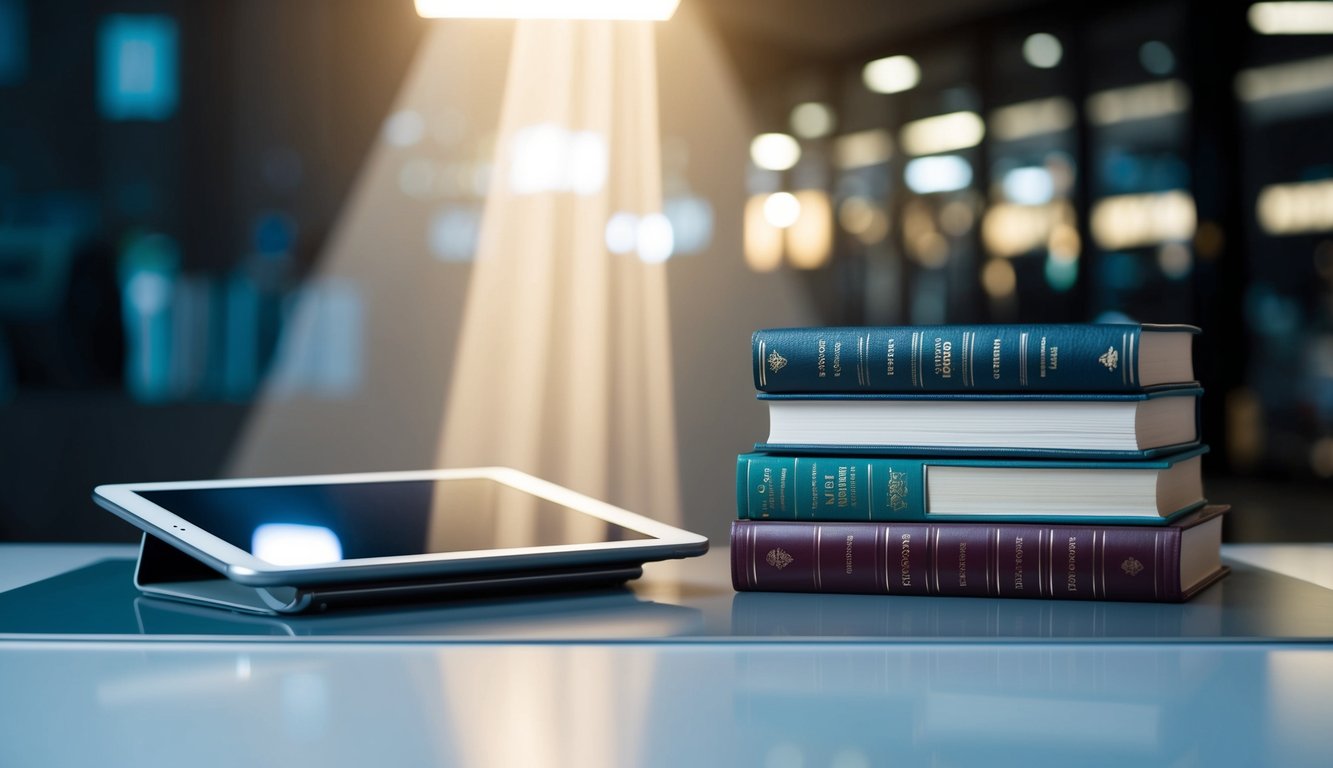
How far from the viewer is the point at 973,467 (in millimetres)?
968

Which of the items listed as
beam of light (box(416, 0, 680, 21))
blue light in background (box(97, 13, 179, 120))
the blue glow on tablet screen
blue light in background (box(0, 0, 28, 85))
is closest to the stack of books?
the blue glow on tablet screen

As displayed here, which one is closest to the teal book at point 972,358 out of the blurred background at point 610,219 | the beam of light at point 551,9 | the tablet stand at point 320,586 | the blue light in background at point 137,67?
the tablet stand at point 320,586

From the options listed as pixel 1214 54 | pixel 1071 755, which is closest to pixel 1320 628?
pixel 1071 755

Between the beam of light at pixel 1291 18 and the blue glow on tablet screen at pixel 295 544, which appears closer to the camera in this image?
the blue glow on tablet screen at pixel 295 544

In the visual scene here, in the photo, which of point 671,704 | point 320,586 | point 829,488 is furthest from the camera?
point 829,488

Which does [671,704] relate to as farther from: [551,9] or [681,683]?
[551,9]

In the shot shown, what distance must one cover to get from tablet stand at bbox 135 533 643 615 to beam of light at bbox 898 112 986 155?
706 mm

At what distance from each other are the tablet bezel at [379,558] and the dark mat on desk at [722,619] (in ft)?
0.11

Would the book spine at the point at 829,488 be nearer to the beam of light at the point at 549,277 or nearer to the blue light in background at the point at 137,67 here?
the beam of light at the point at 549,277

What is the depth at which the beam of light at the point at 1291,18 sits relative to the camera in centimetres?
156

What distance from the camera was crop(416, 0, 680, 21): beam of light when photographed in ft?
4.96

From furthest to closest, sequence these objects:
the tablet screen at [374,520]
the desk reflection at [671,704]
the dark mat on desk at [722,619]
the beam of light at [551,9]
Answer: the beam of light at [551,9] → the tablet screen at [374,520] → the dark mat on desk at [722,619] → the desk reflection at [671,704]

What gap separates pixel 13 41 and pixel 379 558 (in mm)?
1028

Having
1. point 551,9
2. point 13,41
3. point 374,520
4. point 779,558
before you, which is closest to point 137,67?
point 13,41
